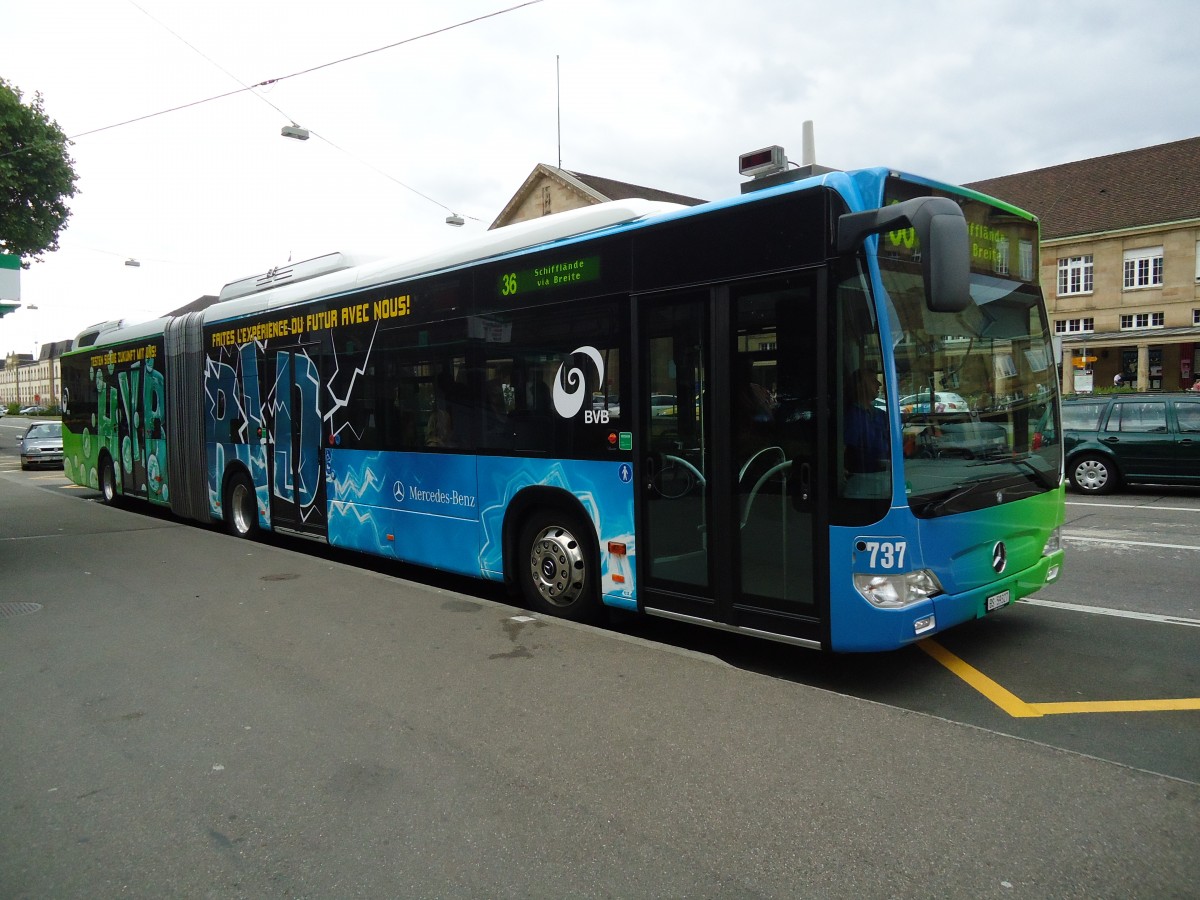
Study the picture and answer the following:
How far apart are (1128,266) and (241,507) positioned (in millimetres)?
42384

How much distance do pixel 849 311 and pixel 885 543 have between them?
1295mm

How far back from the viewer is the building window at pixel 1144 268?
130 ft

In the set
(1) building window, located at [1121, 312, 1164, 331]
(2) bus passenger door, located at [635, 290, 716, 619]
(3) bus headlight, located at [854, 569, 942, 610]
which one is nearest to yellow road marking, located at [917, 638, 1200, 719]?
(3) bus headlight, located at [854, 569, 942, 610]

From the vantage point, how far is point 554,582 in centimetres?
684

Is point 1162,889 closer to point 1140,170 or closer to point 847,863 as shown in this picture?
point 847,863

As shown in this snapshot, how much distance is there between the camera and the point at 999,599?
5.39m

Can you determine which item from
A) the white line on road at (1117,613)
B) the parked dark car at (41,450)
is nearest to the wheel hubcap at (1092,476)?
the white line on road at (1117,613)

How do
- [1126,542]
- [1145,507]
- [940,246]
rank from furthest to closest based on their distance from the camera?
[1145,507] < [1126,542] < [940,246]

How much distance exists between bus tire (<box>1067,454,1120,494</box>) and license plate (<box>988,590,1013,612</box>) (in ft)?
37.0

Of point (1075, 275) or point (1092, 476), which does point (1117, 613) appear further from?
point (1075, 275)

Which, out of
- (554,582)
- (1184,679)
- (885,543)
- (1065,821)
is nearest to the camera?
(1065,821)

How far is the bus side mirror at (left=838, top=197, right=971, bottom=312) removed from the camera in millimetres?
4438

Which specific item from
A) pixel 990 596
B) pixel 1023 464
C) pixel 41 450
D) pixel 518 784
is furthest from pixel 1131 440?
pixel 41 450

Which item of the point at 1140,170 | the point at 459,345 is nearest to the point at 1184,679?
the point at 459,345
